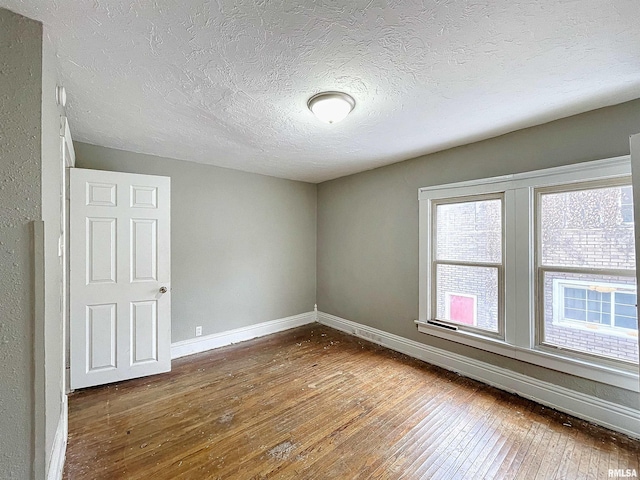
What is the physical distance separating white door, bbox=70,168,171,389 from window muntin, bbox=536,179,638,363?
3.76 metres

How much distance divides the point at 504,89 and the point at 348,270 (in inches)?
116

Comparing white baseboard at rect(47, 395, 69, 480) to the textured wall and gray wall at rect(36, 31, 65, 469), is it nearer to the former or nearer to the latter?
gray wall at rect(36, 31, 65, 469)

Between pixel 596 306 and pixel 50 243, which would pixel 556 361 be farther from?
pixel 50 243

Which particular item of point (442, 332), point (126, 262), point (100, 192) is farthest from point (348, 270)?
point (100, 192)

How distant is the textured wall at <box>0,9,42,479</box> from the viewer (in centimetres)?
122

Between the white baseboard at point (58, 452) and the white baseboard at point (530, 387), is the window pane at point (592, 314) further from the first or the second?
the white baseboard at point (58, 452)

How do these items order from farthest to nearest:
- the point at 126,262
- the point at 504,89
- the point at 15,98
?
the point at 126,262 < the point at 504,89 < the point at 15,98

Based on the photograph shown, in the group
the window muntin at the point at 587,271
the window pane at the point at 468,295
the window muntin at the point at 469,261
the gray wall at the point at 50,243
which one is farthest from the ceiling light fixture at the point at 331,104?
the window pane at the point at 468,295

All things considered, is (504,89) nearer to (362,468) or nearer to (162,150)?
(362,468)

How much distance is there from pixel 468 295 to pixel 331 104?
2.45 meters

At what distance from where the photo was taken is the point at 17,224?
4.09 feet

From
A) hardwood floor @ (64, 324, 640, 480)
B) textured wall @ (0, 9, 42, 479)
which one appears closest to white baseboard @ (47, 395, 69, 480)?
hardwood floor @ (64, 324, 640, 480)

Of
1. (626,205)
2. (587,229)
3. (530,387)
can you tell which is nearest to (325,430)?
(530,387)

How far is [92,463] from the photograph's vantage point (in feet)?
A: 5.62
